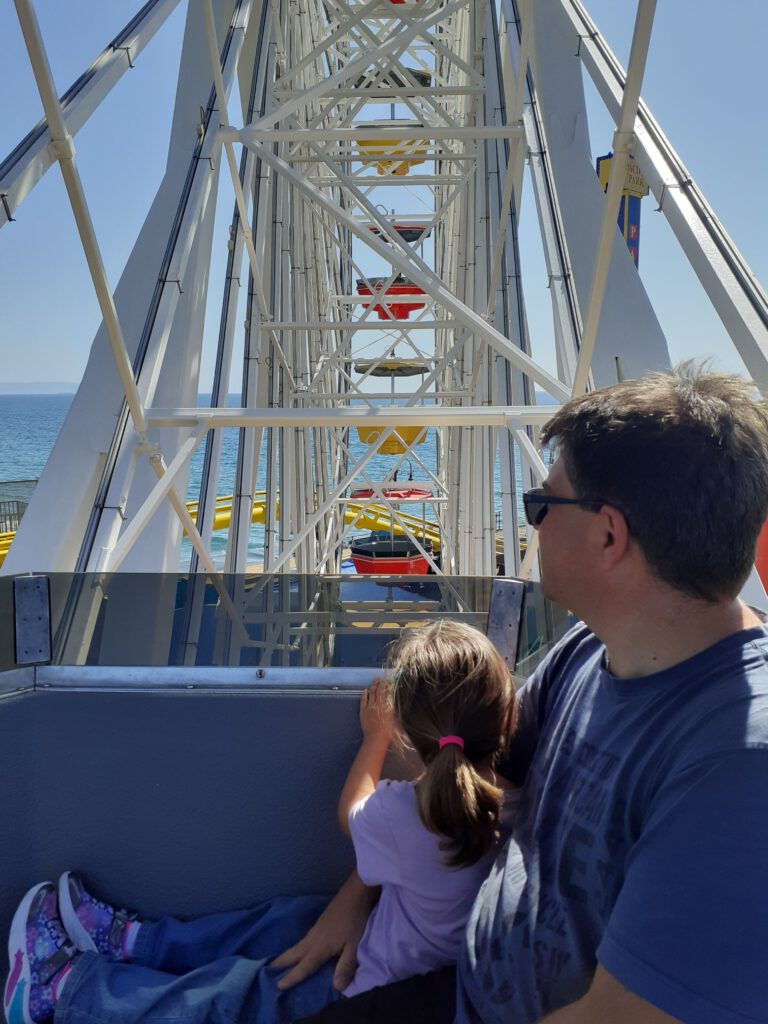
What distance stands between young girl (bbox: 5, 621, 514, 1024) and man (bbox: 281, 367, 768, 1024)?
0.14 meters

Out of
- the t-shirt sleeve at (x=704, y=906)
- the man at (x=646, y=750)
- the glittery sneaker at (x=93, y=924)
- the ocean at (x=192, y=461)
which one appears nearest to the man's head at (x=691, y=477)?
the man at (x=646, y=750)

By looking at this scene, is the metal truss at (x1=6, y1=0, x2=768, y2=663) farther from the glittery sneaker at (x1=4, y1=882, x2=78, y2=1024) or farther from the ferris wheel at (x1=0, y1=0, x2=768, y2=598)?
the glittery sneaker at (x1=4, y1=882, x2=78, y2=1024)

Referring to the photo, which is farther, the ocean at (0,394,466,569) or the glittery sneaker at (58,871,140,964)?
the ocean at (0,394,466,569)

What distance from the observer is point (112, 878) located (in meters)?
1.90

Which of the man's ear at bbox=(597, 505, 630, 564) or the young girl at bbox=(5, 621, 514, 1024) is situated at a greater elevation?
the man's ear at bbox=(597, 505, 630, 564)

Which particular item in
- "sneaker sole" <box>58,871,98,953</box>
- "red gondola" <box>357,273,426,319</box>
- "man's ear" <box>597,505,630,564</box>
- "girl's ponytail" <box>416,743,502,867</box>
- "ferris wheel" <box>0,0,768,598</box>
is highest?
"red gondola" <box>357,273,426,319</box>

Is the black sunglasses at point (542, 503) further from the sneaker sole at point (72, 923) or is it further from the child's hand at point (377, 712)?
the sneaker sole at point (72, 923)

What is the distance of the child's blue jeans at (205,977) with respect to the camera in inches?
61.0

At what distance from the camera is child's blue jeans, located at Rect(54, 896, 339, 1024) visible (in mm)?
1549

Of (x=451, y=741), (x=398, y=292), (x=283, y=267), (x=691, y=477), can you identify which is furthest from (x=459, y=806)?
(x=398, y=292)

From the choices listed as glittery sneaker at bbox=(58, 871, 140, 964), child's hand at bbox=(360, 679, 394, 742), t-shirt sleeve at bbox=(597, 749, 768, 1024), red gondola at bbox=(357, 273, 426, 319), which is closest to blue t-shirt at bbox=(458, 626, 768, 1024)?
t-shirt sleeve at bbox=(597, 749, 768, 1024)

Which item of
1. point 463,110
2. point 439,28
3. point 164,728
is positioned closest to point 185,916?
point 164,728

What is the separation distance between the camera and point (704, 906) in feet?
2.72

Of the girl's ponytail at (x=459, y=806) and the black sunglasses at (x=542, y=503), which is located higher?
the black sunglasses at (x=542, y=503)
